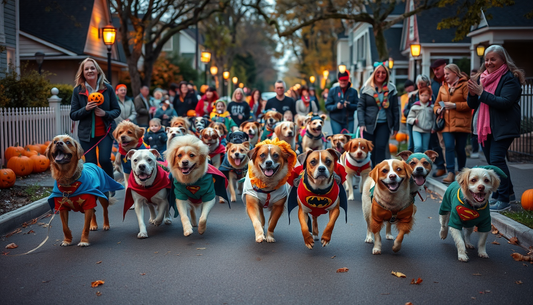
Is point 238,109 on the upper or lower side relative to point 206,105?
lower

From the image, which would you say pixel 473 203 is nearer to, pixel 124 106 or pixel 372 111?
pixel 372 111

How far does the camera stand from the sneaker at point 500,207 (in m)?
7.74

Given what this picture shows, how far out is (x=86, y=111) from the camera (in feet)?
26.5

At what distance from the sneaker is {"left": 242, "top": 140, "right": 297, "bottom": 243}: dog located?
131 inches

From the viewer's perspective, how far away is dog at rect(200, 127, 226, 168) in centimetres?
1002

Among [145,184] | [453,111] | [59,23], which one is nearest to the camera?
[145,184]

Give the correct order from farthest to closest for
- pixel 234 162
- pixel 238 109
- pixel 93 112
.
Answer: pixel 238 109 < pixel 234 162 < pixel 93 112

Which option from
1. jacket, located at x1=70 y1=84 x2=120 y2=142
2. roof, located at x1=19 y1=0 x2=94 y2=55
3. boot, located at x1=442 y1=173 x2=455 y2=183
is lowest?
boot, located at x1=442 y1=173 x2=455 y2=183

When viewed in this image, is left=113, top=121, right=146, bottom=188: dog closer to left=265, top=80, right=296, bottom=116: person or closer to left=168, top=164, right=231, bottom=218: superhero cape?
left=168, top=164, right=231, bottom=218: superhero cape

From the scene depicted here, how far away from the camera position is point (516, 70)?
7.61 m

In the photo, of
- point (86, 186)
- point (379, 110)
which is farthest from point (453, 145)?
point (86, 186)

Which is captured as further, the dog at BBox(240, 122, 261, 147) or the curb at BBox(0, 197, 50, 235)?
the dog at BBox(240, 122, 261, 147)

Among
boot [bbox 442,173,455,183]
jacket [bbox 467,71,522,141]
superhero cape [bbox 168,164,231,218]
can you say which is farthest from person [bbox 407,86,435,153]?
superhero cape [bbox 168,164,231,218]

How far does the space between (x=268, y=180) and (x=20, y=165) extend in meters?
7.63
